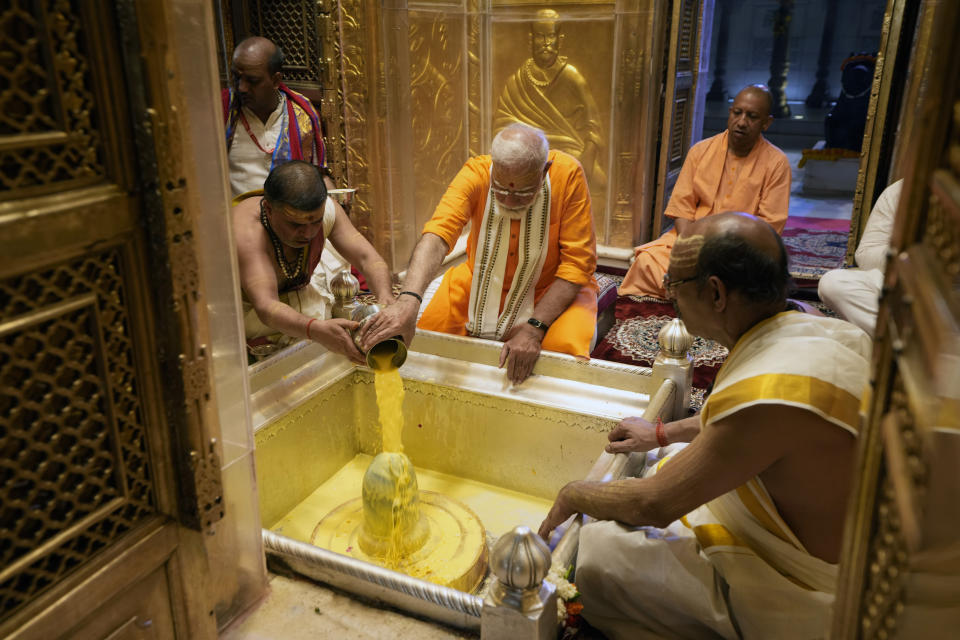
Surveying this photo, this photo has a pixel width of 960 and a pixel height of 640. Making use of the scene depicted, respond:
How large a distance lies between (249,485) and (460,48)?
14.6 feet

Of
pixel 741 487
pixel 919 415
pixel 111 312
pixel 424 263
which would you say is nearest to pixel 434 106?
pixel 424 263

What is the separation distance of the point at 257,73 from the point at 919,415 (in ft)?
12.6

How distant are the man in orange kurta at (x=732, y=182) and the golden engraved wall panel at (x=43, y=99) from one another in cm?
385

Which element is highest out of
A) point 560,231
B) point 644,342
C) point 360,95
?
point 360,95

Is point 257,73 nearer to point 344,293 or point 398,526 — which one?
point 344,293

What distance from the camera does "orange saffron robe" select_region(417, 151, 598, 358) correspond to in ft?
9.97

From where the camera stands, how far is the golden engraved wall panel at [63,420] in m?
0.95

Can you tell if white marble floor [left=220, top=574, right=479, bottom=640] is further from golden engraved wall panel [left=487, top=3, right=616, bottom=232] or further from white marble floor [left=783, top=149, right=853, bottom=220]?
white marble floor [left=783, top=149, right=853, bottom=220]

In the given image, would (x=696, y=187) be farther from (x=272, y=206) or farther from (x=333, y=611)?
(x=333, y=611)

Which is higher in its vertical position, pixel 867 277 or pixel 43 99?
pixel 43 99

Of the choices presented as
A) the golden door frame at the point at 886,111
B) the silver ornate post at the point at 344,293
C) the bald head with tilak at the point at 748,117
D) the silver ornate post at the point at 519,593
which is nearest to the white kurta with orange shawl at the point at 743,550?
the silver ornate post at the point at 519,593

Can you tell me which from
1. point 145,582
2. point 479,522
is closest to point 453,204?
point 479,522

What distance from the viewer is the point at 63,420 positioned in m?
1.01

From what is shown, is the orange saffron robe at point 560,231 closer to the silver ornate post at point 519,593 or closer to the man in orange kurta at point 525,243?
the man in orange kurta at point 525,243
